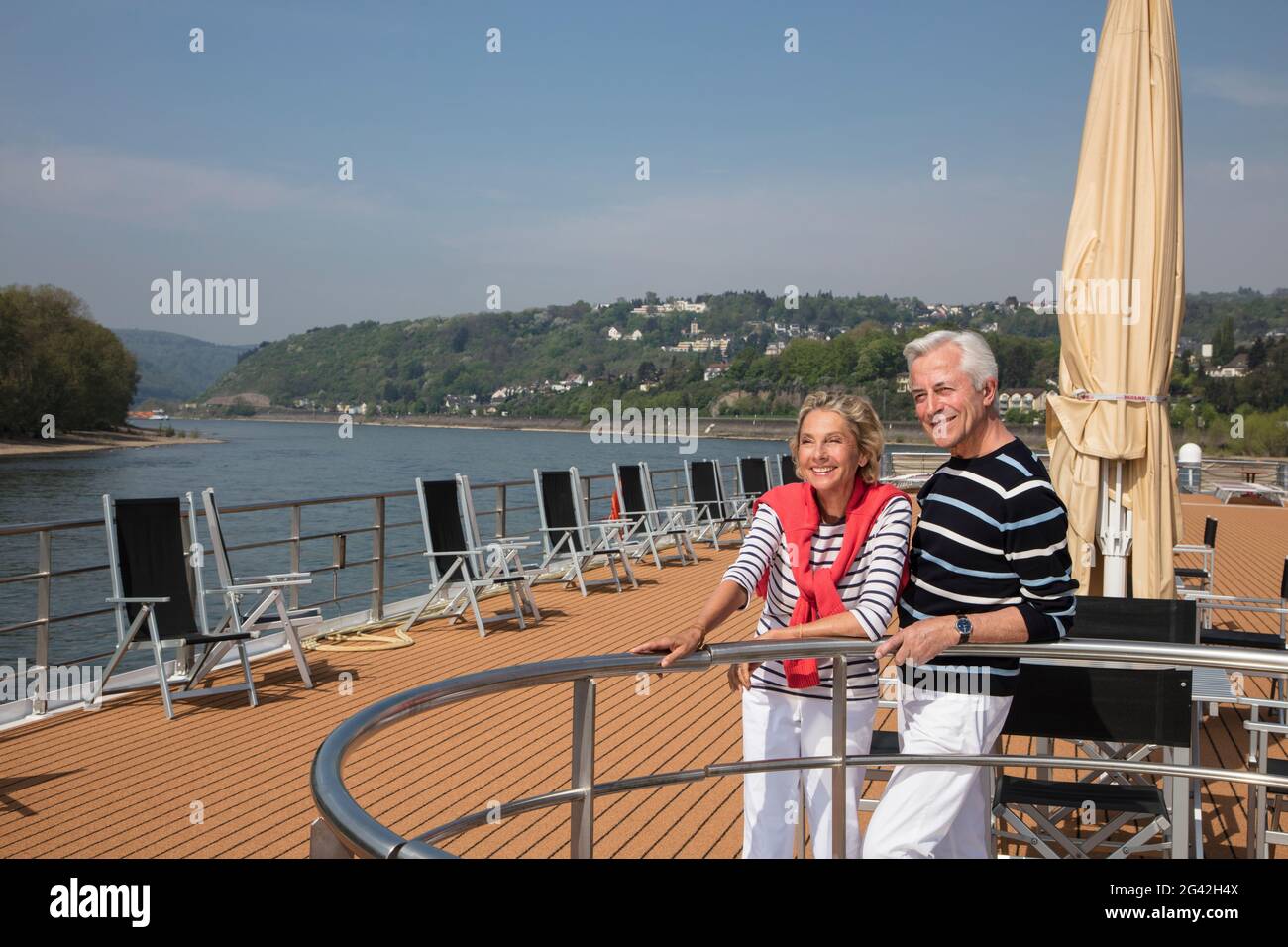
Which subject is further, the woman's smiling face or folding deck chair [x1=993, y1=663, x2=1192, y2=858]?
folding deck chair [x1=993, y1=663, x2=1192, y2=858]

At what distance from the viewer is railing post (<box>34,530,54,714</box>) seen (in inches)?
219

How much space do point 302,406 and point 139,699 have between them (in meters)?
90.2

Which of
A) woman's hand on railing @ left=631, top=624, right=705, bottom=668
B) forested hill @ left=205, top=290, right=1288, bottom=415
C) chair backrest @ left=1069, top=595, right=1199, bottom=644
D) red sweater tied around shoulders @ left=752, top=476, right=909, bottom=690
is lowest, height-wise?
chair backrest @ left=1069, top=595, right=1199, bottom=644

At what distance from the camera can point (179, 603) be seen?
238 inches

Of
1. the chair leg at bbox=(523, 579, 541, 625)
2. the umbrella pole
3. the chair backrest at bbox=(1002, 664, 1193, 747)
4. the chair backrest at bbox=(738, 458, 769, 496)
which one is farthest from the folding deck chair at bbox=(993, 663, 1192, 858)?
the chair backrest at bbox=(738, 458, 769, 496)

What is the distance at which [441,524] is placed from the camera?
8.73 metres

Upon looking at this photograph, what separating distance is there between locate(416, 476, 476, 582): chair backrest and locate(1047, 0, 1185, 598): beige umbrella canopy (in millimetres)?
5161

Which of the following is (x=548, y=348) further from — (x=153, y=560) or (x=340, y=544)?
(x=153, y=560)

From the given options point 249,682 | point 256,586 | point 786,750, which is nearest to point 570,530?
point 256,586

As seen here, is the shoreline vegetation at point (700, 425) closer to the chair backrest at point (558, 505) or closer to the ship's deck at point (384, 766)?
the chair backrest at point (558, 505)

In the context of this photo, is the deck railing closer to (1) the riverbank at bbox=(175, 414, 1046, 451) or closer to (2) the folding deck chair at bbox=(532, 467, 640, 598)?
(2) the folding deck chair at bbox=(532, 467, 640, 598)

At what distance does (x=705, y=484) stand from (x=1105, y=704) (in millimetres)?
11686

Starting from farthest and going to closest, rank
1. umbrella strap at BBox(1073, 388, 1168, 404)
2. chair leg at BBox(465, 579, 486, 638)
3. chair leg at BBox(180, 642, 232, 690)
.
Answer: chair leg at BBox(465, 579, 486, 638) < chair leg at BBox(180, 642, 232, 690) < umbrella strap at BBox(1073, 388, 1168, 404)
